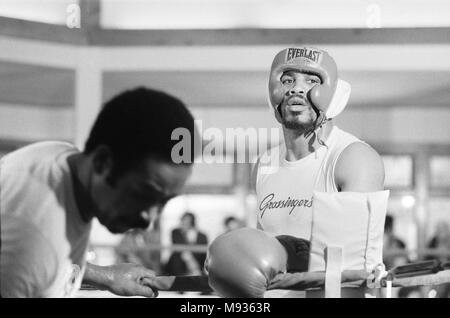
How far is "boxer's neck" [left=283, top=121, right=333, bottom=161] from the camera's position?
149 centimetres

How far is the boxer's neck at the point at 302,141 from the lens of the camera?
1490 mm

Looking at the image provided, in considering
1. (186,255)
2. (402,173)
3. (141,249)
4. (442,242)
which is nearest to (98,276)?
(141,249)

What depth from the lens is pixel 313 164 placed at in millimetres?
1478

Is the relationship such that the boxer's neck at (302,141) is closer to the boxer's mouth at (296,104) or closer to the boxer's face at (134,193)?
the boxer's mouth at (296,104)

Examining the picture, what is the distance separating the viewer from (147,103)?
1.11 m

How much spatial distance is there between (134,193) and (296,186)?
440 millimetres

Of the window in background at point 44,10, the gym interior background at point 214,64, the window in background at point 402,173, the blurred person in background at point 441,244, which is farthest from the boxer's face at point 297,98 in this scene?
the window in background at point 402,173

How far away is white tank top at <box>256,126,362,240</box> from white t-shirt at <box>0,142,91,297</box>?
1.40 ft

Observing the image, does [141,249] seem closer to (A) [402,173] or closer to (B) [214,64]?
(B) [214,64]

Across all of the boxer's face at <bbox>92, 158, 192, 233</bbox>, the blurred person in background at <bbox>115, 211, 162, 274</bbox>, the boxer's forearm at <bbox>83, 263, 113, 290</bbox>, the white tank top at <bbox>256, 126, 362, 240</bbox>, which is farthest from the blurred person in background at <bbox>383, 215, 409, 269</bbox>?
the boxer's face at <bbox>92, 158, 192, 233</bbox>

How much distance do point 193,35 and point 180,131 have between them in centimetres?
139

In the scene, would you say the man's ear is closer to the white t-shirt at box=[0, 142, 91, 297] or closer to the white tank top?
the white t-shirt at box=[0, 142, 91, 297]
